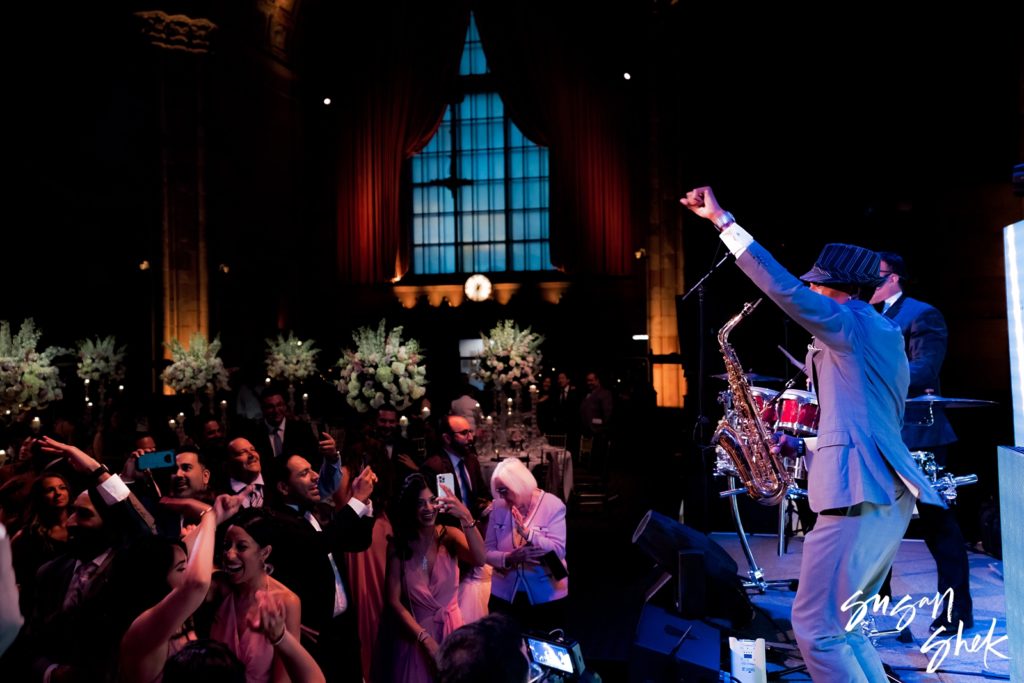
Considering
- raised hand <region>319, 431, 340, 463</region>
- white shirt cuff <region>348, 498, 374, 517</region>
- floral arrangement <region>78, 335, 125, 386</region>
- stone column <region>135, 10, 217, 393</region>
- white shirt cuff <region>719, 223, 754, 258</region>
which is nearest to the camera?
white shirt cuff <region>719, 223, 754, 258</region>

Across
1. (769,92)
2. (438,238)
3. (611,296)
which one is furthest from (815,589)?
(438,238)

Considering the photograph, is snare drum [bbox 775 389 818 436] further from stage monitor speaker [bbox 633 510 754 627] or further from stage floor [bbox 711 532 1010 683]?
stage floor [bbox 711 532 1010 683]

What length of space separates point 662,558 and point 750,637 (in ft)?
2.36

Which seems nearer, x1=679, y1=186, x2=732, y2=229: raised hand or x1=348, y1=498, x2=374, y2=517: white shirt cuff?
x1=679, y1=186, x2=732, y2=229: raised hand

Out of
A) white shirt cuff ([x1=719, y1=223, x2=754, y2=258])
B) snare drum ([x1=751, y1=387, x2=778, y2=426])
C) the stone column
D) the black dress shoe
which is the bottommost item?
the black dress shoe

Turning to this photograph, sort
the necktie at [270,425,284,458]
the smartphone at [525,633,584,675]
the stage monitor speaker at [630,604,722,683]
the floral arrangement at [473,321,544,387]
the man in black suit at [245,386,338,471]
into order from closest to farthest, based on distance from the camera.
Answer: the smartphone at [525,633,584,675], the stage monitor speaker at [630,604,722,683], the man in black suit at [245,386,338,471], the necktie at [270,425,284,458], the floral arrangement at [473,321,544,387]

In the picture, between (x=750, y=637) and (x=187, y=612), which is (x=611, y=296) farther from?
(x=187, y=612)

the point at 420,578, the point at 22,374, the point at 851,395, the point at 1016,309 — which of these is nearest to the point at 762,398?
the point at 851,395

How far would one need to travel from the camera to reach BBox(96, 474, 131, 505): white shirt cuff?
3283 mm

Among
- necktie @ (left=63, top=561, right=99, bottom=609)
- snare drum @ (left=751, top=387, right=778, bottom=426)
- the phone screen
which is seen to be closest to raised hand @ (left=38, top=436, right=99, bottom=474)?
necktie @ (left=63, top=561, right=99, bottom=609)

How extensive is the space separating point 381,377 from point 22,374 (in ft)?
9.46

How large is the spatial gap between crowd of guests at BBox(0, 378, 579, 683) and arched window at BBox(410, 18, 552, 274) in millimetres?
14407

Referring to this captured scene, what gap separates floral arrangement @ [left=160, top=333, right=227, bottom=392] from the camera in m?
12.8

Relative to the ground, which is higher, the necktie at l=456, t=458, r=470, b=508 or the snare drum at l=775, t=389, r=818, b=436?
the snare drum at l=775, t=389, r=818, b=436
